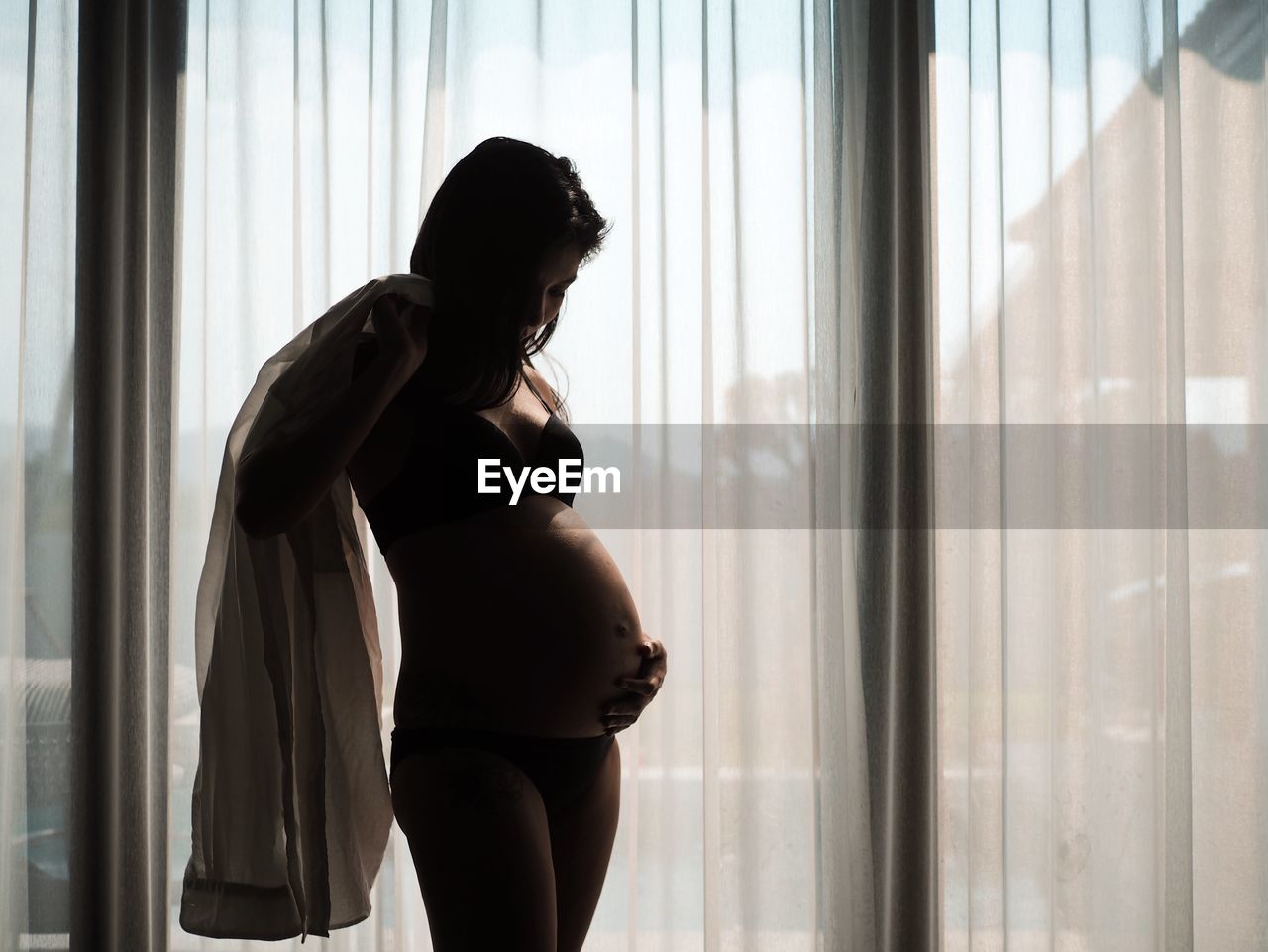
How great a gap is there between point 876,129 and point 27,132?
4.58ft

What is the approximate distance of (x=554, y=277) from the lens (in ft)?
3.30

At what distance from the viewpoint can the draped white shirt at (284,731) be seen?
0.99 m

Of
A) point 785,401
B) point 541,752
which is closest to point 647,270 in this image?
point 785,401

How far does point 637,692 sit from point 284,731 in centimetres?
36

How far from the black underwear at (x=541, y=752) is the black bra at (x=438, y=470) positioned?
0.19 meters

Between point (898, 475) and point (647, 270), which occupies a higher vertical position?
point (647, 270)

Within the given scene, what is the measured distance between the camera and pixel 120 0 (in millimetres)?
1611

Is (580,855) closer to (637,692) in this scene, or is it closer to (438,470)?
(637,692)

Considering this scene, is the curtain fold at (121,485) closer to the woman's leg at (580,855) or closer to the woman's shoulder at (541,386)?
the woman's shoulder at (541,386)

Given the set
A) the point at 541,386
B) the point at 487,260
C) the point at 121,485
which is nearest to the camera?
the point at 487,260

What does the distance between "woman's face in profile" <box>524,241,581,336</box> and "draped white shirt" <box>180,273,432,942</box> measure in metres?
0.11

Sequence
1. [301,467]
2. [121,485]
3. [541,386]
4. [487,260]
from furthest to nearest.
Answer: [121,485] → [541,386] → [487,260] → [301,467]

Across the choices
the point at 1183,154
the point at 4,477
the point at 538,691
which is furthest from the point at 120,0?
the point at 1183,154

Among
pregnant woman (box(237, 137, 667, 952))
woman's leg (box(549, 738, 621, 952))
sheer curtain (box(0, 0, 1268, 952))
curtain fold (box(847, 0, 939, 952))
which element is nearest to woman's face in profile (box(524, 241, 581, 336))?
pregnant woman (box(237, 137, 667, 952))
